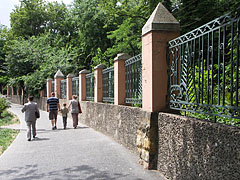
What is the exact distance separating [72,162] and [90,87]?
7.22 m

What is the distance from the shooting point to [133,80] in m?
7.64

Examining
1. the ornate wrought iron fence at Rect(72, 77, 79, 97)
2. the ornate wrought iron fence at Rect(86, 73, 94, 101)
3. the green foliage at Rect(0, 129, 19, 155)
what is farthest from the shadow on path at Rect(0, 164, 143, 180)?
the ornate wrought iron fence at Rect(72, 77, 79, 97)

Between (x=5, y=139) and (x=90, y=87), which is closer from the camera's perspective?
(x=5, y=139)

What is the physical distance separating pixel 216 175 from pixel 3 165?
16.4 ft

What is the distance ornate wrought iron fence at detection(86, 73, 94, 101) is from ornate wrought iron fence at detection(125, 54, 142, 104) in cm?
492

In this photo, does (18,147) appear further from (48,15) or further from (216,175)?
(48,15)

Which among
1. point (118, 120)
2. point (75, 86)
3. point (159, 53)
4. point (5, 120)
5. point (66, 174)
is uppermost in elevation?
point (159, 53)

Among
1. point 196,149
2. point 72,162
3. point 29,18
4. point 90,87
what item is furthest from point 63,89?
point 29,18

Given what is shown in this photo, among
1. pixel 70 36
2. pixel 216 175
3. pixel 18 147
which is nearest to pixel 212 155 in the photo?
pixel 216 175

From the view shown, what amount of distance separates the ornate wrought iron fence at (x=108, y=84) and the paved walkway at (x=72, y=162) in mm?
1696

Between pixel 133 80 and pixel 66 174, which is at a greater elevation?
pixel 133 80

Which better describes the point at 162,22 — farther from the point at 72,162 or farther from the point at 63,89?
the point at 63,89

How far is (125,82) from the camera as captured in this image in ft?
28.0

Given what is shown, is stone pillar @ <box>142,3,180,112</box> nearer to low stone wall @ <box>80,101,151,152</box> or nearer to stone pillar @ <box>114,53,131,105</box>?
low stone wall @ <box>80,101,151,152</box>
